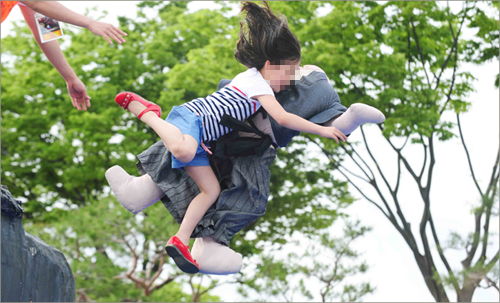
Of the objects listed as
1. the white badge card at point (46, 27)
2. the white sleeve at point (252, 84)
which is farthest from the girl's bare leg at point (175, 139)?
the white badge card at point (46, 27)

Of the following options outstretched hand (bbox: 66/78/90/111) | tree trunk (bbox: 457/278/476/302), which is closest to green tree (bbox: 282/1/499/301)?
tree trunk (bbox: 457/278/476/302)

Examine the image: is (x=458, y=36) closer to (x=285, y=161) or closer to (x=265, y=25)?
(x=285, y=161)

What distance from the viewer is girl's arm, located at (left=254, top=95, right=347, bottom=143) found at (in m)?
2.12

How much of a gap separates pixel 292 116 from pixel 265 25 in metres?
0.44

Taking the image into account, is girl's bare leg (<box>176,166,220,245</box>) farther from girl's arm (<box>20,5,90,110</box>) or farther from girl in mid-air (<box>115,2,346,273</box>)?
girl's arm (<box>20,5,90,110</box>)

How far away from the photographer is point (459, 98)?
335 inches

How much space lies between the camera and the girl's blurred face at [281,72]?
2.31 meters

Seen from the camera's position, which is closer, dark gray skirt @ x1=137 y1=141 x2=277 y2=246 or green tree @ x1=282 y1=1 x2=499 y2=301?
dark gray skirt @ x1=137 y1=141 x2=277 y2=246

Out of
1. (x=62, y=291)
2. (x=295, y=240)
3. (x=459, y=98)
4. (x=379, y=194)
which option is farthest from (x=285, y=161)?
(x=62, y=291)

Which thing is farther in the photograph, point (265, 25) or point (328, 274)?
point (328, 274)

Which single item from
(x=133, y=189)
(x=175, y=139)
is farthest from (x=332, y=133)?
(x=133, y=189)

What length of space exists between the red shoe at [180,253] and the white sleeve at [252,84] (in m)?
0.71

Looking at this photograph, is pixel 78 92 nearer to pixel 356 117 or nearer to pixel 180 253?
pixel 180 253

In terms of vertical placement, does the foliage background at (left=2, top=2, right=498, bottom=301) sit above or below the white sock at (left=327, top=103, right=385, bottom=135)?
above
